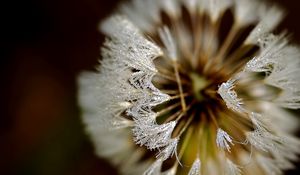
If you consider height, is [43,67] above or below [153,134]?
above

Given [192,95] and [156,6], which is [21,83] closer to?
[156,6]

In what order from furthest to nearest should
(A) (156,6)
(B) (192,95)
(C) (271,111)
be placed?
(A) (156,6) < (C) (271,111) < (B) (192,95)

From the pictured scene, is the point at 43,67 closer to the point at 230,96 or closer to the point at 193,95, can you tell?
the point at 193,95

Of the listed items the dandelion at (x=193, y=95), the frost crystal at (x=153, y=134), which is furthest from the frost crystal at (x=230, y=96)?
the frost crystal at (x=153, y=134)

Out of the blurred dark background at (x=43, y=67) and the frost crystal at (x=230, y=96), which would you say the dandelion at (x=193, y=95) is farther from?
the blurred dark background at (x=43, y=67)

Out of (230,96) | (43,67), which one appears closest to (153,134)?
(230,96)

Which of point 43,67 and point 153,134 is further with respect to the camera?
point 43,67

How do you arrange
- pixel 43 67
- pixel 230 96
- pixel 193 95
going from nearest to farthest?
pixel 230 96 → pixel 193 95 → pixel 43 67

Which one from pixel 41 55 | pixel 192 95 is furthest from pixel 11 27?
pixel 192 95
